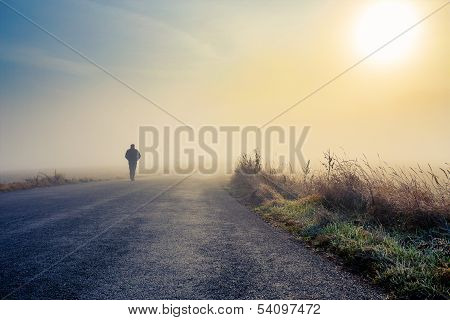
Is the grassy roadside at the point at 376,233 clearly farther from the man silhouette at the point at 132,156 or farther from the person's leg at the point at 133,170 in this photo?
the man silhouette at the point at 132,156

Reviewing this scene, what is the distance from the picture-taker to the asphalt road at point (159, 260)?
4.57 metres

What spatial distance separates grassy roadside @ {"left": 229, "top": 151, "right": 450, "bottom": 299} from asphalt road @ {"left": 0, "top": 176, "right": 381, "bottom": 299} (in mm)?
380

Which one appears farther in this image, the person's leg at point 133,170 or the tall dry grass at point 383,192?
A: the person's leg at point 133,170

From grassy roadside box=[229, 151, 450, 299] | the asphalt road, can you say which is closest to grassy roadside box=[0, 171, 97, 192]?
the asphalt road

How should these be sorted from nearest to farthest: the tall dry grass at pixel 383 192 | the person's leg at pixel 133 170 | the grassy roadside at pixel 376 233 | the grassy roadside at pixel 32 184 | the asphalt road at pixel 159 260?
the asphalt road at pixel 159 260 → the grassy roadside at pixel 376 233 → the tall dry grass at pixel 383 192 → the grassy roadside at pixel 32 184 → the person's leg at pixel 133 170

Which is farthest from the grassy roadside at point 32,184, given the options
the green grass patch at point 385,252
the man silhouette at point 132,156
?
the green grass patch at point 385,252

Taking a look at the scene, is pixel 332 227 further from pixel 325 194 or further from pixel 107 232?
pixel 107 232

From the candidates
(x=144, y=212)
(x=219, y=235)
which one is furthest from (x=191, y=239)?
(x=144, y=212)

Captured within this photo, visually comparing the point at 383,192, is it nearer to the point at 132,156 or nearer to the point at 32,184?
the point at 32,184

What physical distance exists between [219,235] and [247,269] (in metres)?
2.36

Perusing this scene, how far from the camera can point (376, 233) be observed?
6906 millimetres

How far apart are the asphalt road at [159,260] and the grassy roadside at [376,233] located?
0.38 meters

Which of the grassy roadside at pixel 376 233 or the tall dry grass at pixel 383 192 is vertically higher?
the tall dry grass at pixel 383 192

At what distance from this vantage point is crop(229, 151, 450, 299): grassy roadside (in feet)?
15.7
